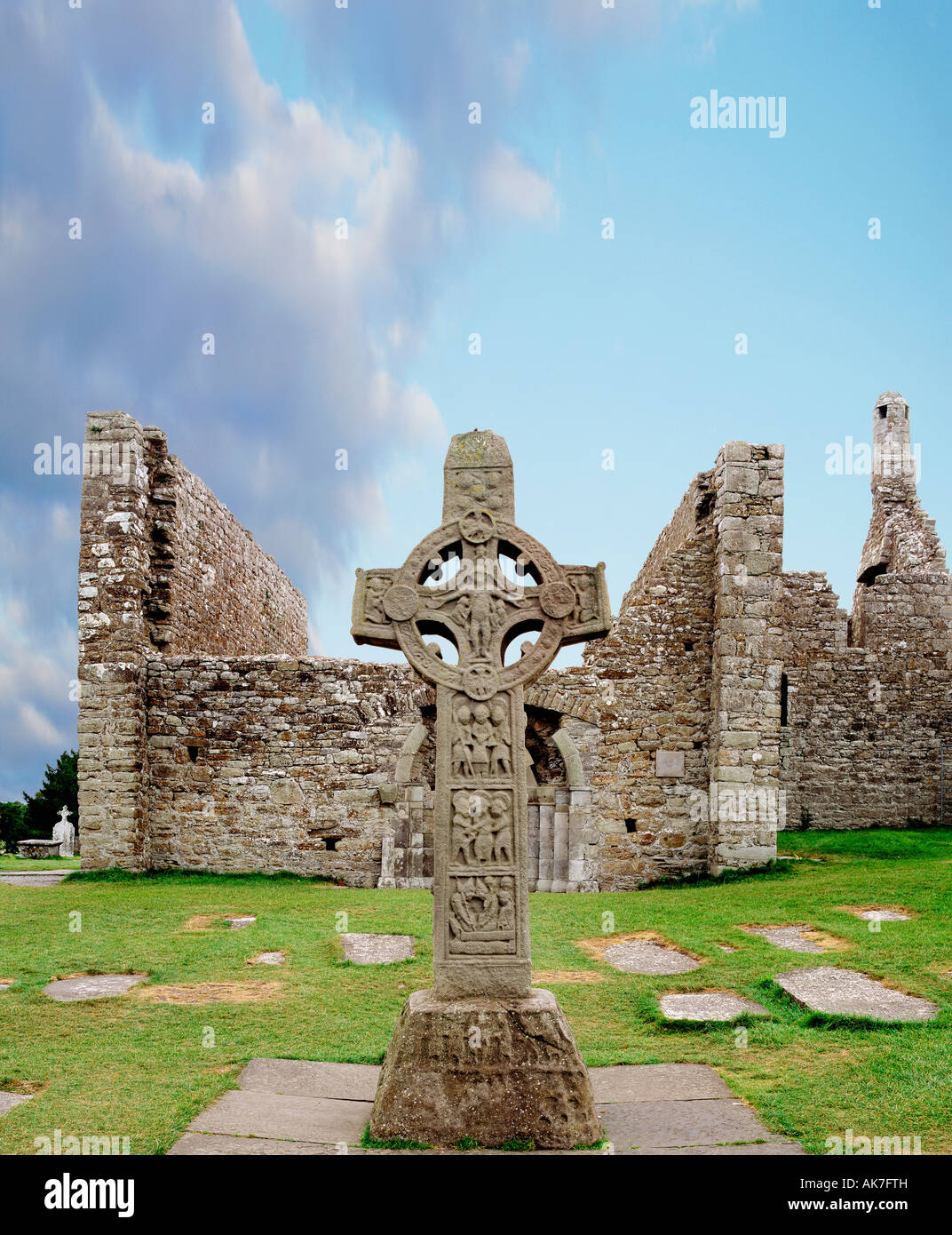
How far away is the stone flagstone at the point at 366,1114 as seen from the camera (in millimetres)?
3455

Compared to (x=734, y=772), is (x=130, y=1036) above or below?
below

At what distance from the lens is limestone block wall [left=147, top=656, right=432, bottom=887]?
466 inches

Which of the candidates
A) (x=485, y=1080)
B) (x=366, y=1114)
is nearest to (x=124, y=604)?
(x=366, y=1114)

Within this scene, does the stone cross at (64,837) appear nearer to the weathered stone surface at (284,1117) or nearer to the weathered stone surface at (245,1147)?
the weathered stone surface at (284,1117)

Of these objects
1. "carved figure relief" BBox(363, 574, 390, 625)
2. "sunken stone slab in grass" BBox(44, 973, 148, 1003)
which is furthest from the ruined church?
"carved figure relief" BBox(363, 574, 390, 625)

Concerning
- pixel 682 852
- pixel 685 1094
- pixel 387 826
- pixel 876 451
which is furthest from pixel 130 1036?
pixel 876 451

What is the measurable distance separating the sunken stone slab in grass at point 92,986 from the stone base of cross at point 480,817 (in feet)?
10.3

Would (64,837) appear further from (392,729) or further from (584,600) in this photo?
(584,600)

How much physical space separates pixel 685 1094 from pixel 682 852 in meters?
7.88

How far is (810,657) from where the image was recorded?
672 inches

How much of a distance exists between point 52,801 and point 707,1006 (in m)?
25.1

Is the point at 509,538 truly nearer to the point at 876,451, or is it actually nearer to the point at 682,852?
the point at 682,852

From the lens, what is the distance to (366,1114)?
392cm
